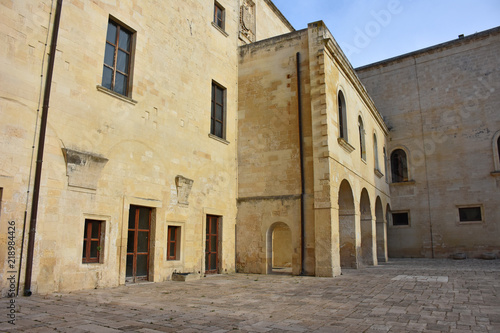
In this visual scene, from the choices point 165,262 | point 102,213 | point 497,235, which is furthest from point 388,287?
point 497,235

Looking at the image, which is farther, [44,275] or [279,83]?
[279,83]

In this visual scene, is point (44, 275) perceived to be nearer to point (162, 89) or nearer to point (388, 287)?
point (162, 89)

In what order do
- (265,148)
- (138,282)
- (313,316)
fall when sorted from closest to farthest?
1. (313,316)
2. (138,282)
3. (265,148)

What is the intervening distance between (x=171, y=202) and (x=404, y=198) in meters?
14.7

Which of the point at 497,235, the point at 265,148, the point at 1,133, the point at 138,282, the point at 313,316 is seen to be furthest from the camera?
the point at 497,235

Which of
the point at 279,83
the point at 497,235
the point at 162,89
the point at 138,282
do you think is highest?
the point at 279,83

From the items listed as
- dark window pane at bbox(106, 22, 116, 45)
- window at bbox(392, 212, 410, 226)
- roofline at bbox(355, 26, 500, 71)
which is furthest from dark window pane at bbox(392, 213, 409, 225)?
dark window pane at bbox(106, 22, 116, 45)

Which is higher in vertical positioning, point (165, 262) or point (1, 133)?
point (1, 133)

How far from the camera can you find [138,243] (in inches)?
355

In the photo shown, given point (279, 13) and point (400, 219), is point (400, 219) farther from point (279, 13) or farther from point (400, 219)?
point (279, 13)

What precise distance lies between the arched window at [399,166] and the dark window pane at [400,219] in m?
1.89

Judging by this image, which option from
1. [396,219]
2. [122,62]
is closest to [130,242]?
[122,62]

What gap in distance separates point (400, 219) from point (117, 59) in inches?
666

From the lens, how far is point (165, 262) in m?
9.47
